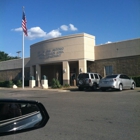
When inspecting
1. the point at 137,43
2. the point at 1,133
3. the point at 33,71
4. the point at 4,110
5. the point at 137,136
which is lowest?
the point at 137,136

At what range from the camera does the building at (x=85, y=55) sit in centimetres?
2723

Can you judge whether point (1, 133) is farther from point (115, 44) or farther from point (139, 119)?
point (115, 44)

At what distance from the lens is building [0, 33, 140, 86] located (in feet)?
89.4

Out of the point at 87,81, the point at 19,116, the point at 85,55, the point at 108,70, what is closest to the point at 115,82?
the point at 87,81

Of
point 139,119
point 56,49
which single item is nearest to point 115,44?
point 56,49

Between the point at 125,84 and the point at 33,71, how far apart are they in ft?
66.6

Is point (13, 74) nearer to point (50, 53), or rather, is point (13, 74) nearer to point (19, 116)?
point (50, 53)

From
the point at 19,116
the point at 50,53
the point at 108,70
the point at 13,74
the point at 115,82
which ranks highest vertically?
the point at 50,53

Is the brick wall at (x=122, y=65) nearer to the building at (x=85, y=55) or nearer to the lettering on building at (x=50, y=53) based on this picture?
the building at (x=85, y=55)

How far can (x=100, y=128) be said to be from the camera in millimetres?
6898

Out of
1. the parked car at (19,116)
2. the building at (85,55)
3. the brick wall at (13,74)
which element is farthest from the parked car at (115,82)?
the brick wall at (13,74)

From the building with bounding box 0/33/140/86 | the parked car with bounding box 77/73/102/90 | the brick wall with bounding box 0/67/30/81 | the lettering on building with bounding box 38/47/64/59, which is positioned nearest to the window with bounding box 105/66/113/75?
the building with bounding box 0/33/140/86

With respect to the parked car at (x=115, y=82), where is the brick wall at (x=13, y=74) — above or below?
above

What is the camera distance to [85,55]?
97.4 ft
